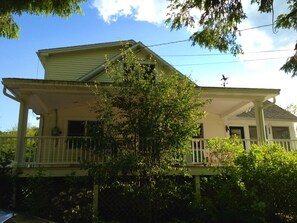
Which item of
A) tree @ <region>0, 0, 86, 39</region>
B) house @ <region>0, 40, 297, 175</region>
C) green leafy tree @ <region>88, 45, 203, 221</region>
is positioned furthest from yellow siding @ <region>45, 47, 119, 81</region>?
green leafy tree @ <region>88, 45, 203, 221</region>

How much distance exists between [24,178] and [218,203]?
547 centimetres

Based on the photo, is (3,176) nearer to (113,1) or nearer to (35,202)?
(35,202)

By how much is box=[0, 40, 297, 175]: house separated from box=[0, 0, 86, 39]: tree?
1.49 meters

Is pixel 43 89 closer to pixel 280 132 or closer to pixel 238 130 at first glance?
pixel 238 130

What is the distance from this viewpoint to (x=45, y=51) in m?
14.9

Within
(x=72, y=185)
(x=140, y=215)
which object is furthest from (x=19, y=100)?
(x=140, y=215)

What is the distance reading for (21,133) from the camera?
31.3 ft

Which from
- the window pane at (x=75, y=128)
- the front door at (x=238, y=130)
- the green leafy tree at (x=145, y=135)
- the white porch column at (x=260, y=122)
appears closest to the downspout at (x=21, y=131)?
the green leafy tree at (x=145, y=135)

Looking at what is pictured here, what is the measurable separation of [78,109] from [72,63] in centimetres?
328

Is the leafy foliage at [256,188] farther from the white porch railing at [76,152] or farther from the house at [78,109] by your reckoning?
the house at [78,109]

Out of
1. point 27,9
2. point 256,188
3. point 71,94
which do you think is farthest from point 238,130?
point 27,9

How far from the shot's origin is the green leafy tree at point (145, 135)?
25.6 ft

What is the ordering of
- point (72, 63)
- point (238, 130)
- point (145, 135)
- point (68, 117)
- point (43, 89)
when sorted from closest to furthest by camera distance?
1. point (145, 135)
2. point (43, 89)
3. point (68, 117)
4. point (72, 63)
5. point (238, 130)

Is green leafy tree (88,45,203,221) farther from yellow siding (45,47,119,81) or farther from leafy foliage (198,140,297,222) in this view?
yellow siding (45,47,119,81)
